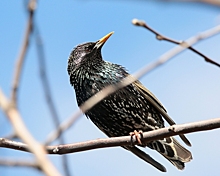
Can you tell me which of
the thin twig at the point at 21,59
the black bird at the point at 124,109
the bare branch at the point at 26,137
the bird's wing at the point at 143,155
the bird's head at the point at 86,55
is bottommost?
the bare branch at the point at 26,137

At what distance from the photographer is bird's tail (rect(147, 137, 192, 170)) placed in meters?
5.67

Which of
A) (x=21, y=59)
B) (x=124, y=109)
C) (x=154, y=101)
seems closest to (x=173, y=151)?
(x=154, y=101)

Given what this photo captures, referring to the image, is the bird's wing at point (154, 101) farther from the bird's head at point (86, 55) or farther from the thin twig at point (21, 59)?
the thin twig at point (21, 59)

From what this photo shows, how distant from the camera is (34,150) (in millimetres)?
1222

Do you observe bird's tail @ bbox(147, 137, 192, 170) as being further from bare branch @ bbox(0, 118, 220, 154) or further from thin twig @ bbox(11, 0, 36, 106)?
thin twig @ bbox(11, 0, 36, 106)

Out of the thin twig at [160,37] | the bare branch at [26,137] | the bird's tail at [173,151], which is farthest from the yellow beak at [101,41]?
the bare branch at [26,137]

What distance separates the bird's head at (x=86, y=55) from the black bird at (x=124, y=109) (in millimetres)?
57

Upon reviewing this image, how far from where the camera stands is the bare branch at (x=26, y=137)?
3.91 ft

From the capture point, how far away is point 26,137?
4.03 ft

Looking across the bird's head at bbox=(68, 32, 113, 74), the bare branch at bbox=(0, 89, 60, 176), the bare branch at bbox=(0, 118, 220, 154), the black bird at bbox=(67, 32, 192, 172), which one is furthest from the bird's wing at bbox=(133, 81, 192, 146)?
the bare branch at bbox=(0, 89, 60, 176)

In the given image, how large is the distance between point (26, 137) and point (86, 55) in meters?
5.06

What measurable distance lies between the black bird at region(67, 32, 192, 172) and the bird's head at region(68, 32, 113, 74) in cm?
6

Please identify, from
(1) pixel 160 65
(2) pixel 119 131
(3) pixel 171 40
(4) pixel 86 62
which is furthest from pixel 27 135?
(4) pixel 86 62

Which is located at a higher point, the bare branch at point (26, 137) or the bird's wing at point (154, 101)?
the bird's wing at point (154, 101)
